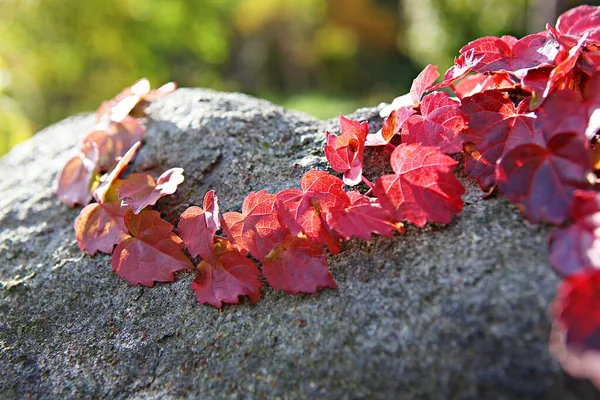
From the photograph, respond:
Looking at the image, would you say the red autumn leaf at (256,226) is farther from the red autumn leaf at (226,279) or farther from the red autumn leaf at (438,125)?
the red autumn leaf at (438,125)

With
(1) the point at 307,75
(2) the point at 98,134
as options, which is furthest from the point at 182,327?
(1) the point at 307,75

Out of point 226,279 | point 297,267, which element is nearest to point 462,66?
point 297,267

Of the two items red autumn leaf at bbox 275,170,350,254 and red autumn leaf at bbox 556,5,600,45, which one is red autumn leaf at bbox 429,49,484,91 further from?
red autumn leaf at bbox 275,170,350,254

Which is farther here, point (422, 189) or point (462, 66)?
point (462, 66)

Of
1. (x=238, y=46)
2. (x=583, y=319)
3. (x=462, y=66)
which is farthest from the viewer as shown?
(x=238, y=46)

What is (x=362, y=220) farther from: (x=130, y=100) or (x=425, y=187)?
(x=130, y=100)

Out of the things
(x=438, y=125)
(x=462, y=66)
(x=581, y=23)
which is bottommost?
(x=438, y=125)

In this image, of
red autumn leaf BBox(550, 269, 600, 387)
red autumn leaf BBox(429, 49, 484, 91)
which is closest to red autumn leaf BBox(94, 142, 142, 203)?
red autumn leaf BBox(429, 49, 484, 91)
